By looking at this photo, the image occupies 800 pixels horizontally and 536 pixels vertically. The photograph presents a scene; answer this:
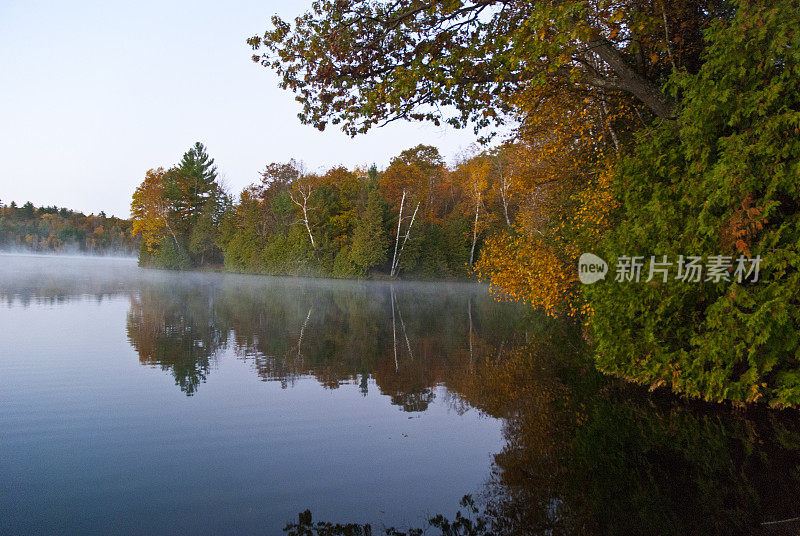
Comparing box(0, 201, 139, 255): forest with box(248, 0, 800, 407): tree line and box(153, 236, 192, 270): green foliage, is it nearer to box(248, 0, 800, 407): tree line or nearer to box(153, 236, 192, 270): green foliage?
box(153, 236, 192, 270): green foliage

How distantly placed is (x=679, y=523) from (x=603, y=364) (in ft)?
14.5

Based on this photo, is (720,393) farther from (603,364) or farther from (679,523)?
(679,523)

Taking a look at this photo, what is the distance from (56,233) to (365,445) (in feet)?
451

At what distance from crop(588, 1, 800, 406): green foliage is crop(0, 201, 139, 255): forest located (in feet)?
393

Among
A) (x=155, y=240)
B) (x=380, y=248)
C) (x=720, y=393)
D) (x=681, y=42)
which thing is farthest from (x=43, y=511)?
(x=155, y=240)

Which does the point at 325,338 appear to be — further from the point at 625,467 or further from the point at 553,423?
the point at 625,467

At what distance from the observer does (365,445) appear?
18.9ft

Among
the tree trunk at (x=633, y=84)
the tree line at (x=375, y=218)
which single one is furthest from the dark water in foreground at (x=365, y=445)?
the tree line at (x=375, y=218)

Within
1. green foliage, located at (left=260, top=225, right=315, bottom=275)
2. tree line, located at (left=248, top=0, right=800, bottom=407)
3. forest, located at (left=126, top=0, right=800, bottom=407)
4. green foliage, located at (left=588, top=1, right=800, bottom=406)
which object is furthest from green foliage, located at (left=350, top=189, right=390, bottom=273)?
green foliage, located at (left=588, top=1, right=800, bottom=406)

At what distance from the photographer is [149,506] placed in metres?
4.23

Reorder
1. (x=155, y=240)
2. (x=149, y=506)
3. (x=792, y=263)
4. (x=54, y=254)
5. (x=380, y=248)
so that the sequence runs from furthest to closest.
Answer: (x=54, y=254)
(x=155, y=240)
(x=380, y=248)
(x=792, y=263)
(x=149, y=506)

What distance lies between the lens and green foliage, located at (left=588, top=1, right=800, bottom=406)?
230 inches

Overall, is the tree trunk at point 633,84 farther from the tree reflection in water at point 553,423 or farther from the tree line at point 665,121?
the tree reflection in water at point 553,423

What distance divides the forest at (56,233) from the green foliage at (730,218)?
119855 millimetres
